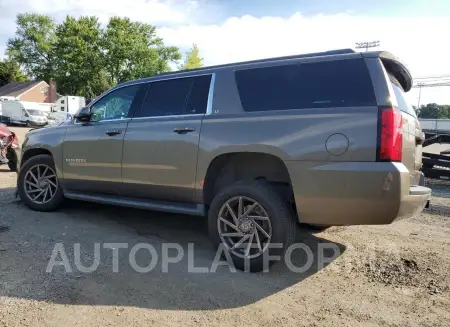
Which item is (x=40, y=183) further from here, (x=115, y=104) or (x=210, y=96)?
(x=210, y=96)

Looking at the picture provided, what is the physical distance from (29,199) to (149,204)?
7.34 feet

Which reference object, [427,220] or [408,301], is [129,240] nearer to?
[408,301]

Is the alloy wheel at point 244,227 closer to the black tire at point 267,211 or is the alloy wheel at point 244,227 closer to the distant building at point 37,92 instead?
the black tire at point 267,211

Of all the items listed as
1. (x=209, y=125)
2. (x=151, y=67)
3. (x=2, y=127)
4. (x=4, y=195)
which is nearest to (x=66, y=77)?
(x=151, y=67)

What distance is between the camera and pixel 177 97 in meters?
4.58

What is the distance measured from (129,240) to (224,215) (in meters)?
1.28

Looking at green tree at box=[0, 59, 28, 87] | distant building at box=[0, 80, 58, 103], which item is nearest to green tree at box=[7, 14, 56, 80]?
green tree at box=[0, 59, 28, 87]

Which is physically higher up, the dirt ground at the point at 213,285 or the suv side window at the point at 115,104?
the suv side window at the point at 115,104

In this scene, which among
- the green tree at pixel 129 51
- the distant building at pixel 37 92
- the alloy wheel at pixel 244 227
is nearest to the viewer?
the alloy wheel at pixel 244 227

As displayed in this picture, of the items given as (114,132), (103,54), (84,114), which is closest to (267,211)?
(114,132)

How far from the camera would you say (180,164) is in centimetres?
426

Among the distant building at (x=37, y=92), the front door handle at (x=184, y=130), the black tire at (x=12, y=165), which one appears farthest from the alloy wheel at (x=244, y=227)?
the distant building at (x=37, y=92)

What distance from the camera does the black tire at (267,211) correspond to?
3674 millimetres

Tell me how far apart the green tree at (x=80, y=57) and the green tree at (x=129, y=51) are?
1.68 meters
